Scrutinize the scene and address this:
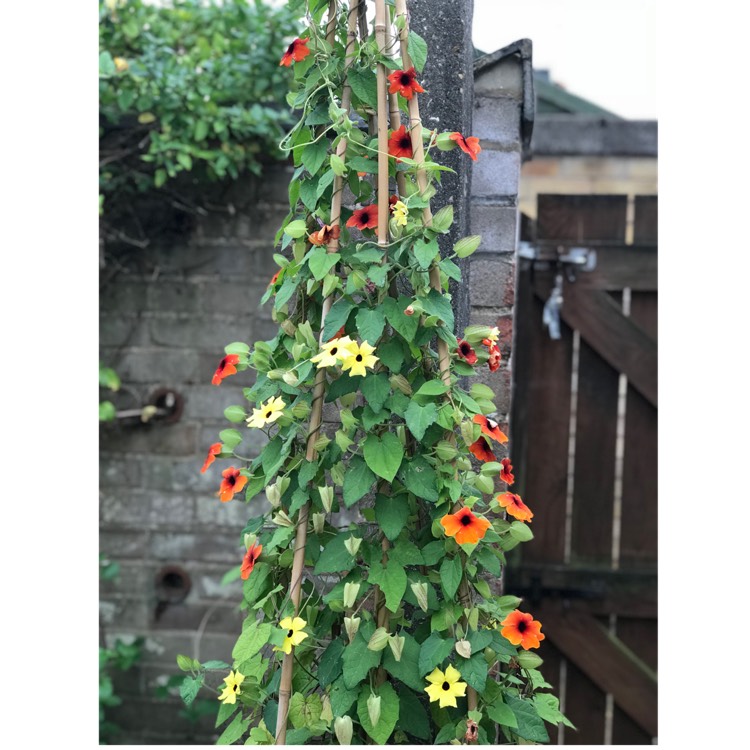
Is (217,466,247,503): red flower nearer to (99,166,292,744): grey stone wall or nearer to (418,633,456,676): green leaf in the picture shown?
(418,633,456,676): green leaf

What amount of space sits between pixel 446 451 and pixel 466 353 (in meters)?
0.15

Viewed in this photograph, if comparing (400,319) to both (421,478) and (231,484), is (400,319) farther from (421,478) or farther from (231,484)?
(231,484)

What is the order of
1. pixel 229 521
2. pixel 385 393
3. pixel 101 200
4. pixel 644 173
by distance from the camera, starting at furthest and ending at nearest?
pixel 644 173 < pixel 229 521 < pixel 101 200 < pixel 385 393

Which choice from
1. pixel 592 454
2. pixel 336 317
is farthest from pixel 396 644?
pixel 592 454

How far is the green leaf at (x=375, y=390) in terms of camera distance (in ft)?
3.67

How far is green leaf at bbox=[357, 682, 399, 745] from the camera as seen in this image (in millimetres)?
1101

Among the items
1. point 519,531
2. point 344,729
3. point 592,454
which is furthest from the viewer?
point 592,454

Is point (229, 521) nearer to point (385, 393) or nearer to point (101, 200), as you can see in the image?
point (101, 200)

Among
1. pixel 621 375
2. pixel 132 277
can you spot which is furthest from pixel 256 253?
pixel 621 375

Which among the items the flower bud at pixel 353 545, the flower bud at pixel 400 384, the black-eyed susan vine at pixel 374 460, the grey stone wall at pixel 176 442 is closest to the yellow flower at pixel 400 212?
the black-eyed susan vine at pixel 374 460

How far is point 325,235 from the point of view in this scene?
1.16m

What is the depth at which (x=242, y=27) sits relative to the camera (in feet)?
8.34

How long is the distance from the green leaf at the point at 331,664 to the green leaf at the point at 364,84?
79 cm

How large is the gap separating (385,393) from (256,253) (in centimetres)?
157
